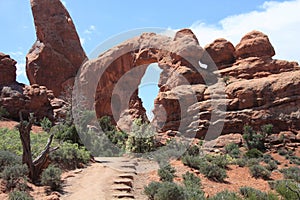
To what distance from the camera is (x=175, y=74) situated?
2777 centimetres

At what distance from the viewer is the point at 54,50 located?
34.4 m

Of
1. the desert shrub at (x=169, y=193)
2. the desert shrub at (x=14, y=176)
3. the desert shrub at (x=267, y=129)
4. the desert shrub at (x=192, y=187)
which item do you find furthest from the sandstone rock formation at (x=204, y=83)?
the desert shrub at (x=14, y=176)

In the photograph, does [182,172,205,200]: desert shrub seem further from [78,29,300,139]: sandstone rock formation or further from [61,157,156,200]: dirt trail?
[78,29,300,139]: sandstone rock formation

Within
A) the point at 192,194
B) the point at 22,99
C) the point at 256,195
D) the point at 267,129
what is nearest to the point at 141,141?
the point at 192,194

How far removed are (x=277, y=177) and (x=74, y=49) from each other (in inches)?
1141

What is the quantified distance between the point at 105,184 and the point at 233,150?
13001mm

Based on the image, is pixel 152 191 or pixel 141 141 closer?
pixel 152 191

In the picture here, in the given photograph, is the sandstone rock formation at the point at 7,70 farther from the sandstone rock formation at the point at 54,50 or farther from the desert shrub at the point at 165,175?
the desert shrub at the point at 165,175

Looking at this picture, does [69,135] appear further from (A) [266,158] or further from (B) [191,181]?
(A) [266,158]

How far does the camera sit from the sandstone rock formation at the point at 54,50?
33.2 m

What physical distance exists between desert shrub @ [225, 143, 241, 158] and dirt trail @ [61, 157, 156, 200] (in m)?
9.42

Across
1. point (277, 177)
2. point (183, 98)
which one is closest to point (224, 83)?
point (183, 98)

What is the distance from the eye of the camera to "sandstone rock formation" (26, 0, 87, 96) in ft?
109

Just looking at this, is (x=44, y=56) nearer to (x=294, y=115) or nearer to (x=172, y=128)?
(x=172, y=128)
